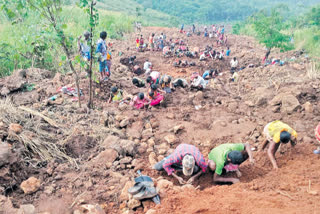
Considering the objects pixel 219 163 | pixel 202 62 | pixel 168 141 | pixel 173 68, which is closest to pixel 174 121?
pixel 168 141

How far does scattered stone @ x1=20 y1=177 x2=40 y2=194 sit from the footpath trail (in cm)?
2

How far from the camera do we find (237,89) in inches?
301

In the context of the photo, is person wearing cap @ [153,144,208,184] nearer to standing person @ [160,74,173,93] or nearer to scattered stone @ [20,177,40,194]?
scattered stone @ [20,177,40,194]

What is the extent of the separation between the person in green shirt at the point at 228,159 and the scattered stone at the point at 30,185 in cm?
232

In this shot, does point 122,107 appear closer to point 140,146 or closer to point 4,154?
point 140,146

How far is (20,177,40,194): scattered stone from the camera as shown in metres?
2.70

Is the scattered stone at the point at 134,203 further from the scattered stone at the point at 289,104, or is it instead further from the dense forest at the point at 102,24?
the scattered stone at the point at 289,104

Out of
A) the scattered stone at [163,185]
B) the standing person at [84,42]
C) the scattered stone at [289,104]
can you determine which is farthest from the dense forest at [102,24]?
the scattered stone at [289,104]

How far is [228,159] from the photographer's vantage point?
3.17 meters

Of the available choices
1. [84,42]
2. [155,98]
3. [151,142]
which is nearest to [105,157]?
[151,142]

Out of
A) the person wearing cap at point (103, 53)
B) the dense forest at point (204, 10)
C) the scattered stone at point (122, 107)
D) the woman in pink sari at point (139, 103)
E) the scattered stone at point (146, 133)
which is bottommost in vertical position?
the scattered stone at point (146, 133)

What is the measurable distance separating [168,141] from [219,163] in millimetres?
1238

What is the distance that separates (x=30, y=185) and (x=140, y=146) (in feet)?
5.76

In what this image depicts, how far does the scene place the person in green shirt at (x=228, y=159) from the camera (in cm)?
308
